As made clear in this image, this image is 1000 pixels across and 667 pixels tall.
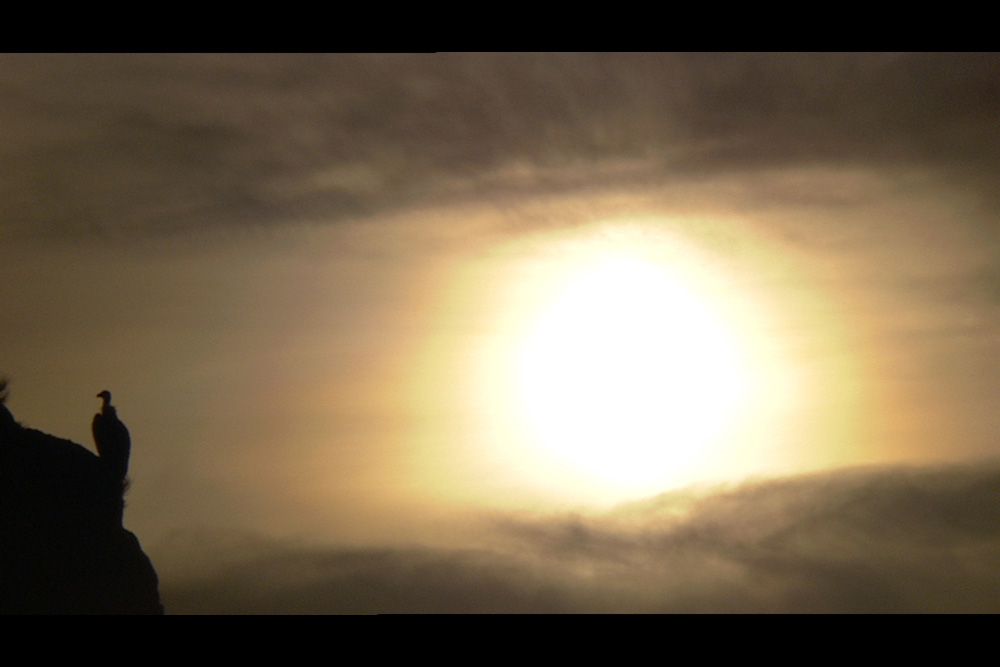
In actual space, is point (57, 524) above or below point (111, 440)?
below

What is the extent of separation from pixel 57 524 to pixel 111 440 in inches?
151

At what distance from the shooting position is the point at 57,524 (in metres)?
24.4

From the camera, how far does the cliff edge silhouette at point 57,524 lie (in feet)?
77.4

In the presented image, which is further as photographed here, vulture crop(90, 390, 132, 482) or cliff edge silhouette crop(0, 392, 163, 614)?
cliff edge silhouette crop(0, 392, 163, 614)

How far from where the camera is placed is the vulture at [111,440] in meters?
21.9

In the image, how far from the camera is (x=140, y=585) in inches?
1022

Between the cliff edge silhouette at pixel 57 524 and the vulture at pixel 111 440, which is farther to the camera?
the cliff edge silhouette at pixel 57 524

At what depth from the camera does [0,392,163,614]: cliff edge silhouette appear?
23.6 m

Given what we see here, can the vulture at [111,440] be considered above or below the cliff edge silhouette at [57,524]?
above

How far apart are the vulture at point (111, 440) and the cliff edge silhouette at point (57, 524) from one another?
34cm

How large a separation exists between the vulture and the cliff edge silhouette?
0.34 meters
